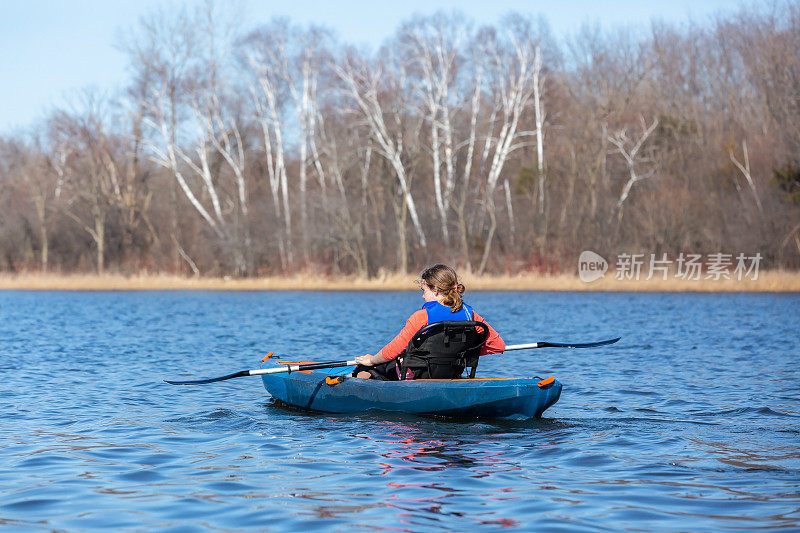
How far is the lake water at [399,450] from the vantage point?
566 centimetres

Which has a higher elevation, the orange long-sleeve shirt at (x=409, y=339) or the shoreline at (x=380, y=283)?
the shoreline at (x=380, y=283)

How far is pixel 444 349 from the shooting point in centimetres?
862

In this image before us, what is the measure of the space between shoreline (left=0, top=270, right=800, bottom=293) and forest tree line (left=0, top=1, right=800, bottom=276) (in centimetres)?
117

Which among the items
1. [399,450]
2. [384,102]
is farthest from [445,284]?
[384,102]

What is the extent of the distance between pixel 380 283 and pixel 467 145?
23.3 ft

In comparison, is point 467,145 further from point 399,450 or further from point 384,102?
point 399,450

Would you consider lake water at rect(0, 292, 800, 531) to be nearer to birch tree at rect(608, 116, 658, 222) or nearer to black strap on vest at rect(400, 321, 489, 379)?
black strap on vest at rect(400, 321, 489, 379)

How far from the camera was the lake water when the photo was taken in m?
5.66

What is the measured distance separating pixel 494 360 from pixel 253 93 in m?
25.0

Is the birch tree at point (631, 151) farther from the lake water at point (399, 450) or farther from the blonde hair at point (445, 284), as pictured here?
the blonde hair at point (445, 284)

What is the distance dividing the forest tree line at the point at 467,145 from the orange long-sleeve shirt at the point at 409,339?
25.8 m

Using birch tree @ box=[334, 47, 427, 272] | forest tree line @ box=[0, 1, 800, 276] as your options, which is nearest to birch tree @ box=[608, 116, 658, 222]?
forest tree line @ box=[0, 1, 800, 276]

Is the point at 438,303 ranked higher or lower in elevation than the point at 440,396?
higher

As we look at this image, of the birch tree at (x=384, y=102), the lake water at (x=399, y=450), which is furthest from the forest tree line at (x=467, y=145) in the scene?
the lake water at (x=399, y=450)
